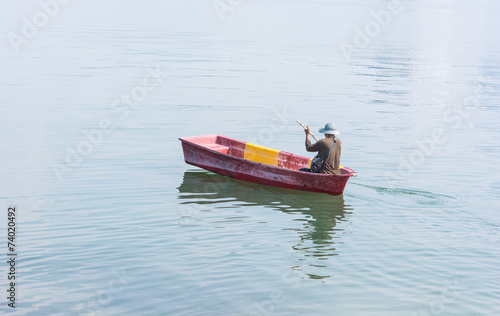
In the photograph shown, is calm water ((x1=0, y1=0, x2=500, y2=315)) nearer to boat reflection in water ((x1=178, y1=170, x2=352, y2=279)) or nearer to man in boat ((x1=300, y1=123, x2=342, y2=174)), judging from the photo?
boat reflection in water ((x1=178, y1=170, x2=352, y2=279))

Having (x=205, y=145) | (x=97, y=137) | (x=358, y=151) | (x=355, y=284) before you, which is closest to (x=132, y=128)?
(x=97, y=137)

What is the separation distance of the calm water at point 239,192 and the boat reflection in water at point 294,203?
0.20 feet

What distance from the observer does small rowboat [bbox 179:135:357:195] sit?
1589 cm

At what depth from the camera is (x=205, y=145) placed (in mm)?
18938

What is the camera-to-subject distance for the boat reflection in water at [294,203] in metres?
13.0

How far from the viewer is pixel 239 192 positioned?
54.5ft

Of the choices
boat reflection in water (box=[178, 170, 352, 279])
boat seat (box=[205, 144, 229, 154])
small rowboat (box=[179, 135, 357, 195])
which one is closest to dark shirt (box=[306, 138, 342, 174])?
small rowboat (box=[179, 135, 357, 195])

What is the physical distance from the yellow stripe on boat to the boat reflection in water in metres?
1.16

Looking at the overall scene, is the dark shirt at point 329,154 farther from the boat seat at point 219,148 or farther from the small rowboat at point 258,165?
the boat seat at point 219,148

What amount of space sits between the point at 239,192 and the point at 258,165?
858 mm

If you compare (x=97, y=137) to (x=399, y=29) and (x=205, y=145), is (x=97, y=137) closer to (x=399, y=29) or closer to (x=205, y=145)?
(x=205, y=145)

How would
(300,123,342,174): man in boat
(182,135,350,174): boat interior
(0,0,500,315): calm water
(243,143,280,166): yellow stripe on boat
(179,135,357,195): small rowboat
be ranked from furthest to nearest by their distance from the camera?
(243,143,280,166): yellow stripe on boat, (182,135,350,174): boat interior, (179,135,357,195): small rowboat, (300,123,342,174): man in boat, (0,0,500,315): calm water

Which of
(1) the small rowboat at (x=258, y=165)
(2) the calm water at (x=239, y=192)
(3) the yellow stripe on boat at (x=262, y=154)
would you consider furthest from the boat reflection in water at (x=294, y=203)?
(3) the yellow stripe on boat at (x=262, y=154)

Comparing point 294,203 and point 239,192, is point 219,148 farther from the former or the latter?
point 294,203
